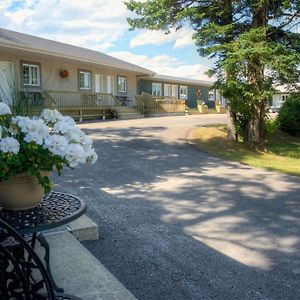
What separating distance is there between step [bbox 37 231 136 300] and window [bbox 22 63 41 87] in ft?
58.3

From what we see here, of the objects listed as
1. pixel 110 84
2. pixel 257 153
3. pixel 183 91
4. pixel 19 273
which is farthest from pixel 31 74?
pixel 183 91

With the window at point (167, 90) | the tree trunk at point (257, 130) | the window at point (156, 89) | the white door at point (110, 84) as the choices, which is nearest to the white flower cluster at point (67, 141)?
the tree trunk at point (257, 130)

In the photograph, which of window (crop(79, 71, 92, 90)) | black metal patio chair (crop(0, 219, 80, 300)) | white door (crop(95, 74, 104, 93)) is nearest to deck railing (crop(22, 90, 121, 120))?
window (crop(79, 71, 92, 90))

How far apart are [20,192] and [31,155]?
1.00 feet

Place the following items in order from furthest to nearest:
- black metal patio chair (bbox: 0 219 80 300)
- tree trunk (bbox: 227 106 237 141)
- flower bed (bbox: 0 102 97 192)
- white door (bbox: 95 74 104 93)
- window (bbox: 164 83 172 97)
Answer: window (bbox: 164 83 172 97) → white door (bbox: 95 74 104 93) → tree trunk (bbox: 227 106 237 141) → flower bed (bbox: 0 102 97 192) → black metal patio chair (bbox: 0 219 80 300)

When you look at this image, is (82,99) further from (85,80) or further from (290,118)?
(290,118)

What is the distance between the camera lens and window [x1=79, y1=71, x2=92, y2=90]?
78.8 ft

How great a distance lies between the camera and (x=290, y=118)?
1980 cm

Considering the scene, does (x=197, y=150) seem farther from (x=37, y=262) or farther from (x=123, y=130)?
(x=37, y=262)

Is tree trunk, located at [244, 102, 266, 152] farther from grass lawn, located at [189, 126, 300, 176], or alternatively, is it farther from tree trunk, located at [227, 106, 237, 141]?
tree trunk, located at [227, 106, 237, 141]

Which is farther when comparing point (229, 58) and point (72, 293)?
point (229, 58)

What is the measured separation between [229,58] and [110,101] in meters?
13.8

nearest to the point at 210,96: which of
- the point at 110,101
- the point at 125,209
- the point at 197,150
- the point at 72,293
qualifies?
the point at 110,101

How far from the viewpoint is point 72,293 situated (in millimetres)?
2949
